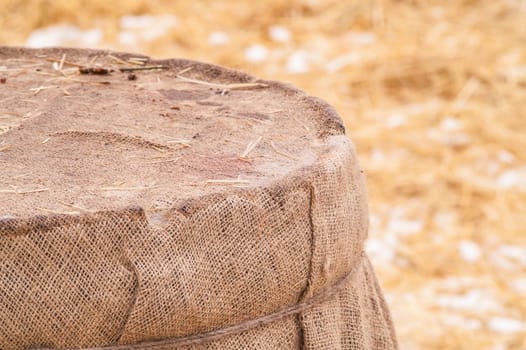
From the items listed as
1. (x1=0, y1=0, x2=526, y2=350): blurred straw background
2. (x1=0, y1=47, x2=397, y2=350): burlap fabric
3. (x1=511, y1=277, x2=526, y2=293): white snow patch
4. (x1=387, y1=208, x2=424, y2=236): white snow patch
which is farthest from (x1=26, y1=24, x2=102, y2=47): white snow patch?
(x1=0, y1=47, x2=397, y2=350): burlap fabric

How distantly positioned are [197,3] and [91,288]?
368 centimetres

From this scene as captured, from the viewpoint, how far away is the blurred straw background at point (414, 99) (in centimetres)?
241

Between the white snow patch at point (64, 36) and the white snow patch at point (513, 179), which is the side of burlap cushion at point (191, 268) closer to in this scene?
the white snow patch at point (513, 179)

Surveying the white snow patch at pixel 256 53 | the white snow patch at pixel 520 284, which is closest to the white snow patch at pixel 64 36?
the white snow patch at pixel 256 53

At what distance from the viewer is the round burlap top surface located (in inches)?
39.0

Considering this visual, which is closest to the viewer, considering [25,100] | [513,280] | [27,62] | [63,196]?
[63,196]

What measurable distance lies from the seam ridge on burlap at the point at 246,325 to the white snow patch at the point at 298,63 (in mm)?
2766

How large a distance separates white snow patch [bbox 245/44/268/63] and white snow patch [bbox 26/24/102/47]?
0.68m

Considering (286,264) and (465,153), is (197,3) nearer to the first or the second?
(465,153)

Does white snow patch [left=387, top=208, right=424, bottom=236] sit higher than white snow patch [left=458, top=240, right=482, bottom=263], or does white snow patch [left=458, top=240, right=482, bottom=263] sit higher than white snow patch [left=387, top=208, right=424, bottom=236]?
white snow patch [left=387, top=208, right=424, bottom=236]

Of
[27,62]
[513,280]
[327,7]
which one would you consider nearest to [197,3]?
[327,7]

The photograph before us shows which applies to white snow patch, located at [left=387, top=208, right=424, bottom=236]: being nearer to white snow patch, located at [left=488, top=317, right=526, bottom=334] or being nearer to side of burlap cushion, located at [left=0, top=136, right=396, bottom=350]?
white snow patch, located at [left=488, top=317, right=526, bottom=334]

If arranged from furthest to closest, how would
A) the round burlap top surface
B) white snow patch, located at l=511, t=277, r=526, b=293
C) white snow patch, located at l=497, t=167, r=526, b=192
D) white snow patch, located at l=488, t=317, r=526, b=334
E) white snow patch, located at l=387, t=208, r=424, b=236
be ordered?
white snow patch, located at l=497, t=167, r=526, b=192 → white snow patch, located at l=387, t=208, r=424, b=236 → white snow patch, located at l=511, t=277, r=526, b=293 → white snow patch, located at l=488, t=317, r=526, b=334 → the round burlap top surface

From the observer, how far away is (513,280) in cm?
243
